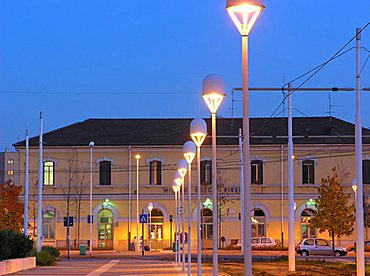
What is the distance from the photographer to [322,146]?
252 feet

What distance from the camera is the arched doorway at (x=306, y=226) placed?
249ft

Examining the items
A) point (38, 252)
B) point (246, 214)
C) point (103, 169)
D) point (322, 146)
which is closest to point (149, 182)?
point (103, 169)

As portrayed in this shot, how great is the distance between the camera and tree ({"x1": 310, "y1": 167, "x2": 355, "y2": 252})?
68.3m

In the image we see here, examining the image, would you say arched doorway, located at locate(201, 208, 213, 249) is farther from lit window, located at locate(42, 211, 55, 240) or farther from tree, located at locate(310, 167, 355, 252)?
lit window, located at locate(42, 211, 55, 240)

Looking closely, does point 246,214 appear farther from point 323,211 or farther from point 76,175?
point 76,175

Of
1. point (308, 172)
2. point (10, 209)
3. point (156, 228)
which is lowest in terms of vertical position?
point (156, 228)

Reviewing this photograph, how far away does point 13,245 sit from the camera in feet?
123

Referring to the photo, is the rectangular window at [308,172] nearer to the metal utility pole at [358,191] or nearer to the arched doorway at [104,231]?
the arched doorway at [104,231]

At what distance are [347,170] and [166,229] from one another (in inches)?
643

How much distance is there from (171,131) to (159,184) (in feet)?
20.0

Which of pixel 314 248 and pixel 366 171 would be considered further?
pixel 366 171

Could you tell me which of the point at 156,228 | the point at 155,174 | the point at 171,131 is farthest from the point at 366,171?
the point at 156,228

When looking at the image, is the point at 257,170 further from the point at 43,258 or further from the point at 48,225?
the point at 43,258

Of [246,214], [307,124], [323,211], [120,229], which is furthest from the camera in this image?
[307,124]
